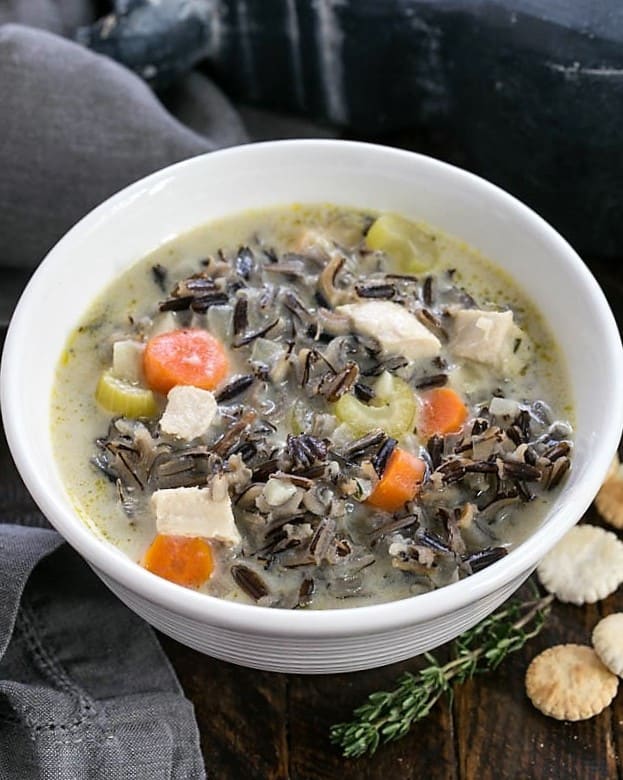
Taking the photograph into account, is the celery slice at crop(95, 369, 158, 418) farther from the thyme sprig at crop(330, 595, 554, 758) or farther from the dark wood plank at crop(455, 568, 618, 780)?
the dark wood plank at crop(455, 568, 618, 780)

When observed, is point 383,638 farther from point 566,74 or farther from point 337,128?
point 337,128

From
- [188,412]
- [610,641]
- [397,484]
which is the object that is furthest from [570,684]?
[188,412]

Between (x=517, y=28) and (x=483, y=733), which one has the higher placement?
(x=517, y=28)

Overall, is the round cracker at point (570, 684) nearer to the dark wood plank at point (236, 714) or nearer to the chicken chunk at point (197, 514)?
the dark wood plank at point (236, 714)

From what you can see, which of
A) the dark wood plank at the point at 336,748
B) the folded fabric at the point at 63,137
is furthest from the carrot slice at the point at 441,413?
the folded fabric at the point at 63,137

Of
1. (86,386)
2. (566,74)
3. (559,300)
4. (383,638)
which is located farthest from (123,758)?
(566,74)
